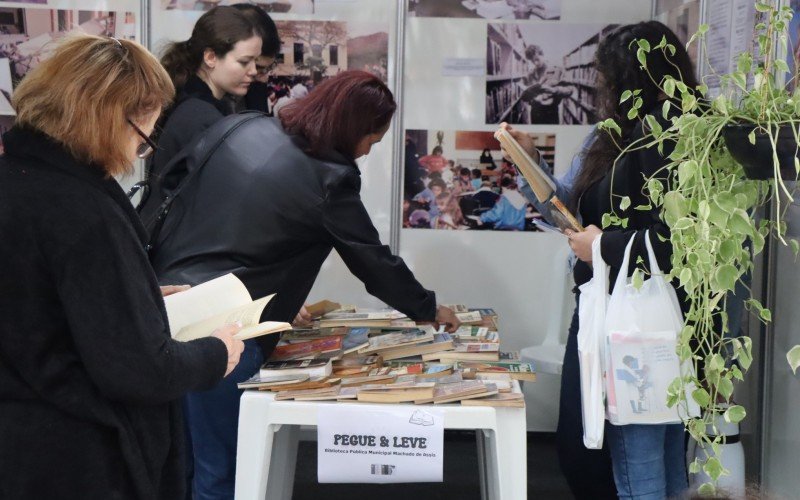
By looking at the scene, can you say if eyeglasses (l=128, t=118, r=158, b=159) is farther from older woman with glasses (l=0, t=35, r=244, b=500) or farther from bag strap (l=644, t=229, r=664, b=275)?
bag strap (l=644, t=229, r=664, b=275)

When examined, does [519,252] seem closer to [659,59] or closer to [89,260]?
[659,59]

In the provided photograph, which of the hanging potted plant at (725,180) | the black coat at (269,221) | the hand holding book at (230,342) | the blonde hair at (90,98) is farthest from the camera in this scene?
the black coat at (269,221)

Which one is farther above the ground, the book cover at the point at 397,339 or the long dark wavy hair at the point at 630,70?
the long dark wavy hair at the point at 630,70

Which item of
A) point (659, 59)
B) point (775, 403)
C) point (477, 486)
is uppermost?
point (659, 59)

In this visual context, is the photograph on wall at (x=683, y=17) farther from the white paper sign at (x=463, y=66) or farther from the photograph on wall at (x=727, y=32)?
the white paper sign at (x=463, y=66)

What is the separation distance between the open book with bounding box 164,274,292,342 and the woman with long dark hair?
88 centimetres

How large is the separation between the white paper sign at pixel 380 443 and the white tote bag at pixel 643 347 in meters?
0.43

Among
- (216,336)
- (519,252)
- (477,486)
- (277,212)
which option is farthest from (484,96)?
(216,336)

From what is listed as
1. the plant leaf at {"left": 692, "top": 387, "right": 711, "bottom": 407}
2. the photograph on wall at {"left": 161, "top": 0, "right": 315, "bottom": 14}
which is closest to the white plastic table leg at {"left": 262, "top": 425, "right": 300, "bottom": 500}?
the plant leaf at {"left": 692, "top": 387, "right": 711, "bottom": 407}

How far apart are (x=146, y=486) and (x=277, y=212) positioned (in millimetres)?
965

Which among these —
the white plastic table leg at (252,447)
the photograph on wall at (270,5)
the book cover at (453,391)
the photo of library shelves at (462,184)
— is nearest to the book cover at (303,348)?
the white plastic table leg at (252,447)

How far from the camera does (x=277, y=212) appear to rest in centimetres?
251

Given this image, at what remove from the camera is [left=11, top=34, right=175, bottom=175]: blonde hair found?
1.58 meters

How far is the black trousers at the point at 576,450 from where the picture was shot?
2590 millimetres
